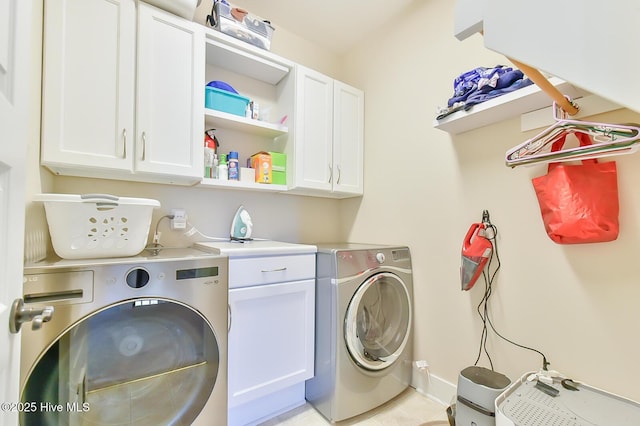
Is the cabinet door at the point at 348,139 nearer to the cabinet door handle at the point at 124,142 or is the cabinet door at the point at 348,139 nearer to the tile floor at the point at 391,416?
the cabinet door handle at the point at 124,142

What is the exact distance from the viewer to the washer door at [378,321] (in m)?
1.62

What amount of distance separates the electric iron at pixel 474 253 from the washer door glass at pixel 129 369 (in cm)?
136

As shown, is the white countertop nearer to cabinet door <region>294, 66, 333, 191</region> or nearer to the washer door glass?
the washer door glass

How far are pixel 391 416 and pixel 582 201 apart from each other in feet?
4.94

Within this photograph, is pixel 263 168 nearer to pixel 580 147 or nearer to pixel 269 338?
pixel 269 338

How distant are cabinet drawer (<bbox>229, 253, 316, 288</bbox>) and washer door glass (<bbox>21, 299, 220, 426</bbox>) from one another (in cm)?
27

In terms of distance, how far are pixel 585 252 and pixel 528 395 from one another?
0.69 metres

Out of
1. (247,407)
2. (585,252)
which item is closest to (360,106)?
(585,252)

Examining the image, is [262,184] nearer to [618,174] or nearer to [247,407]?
[247,407]

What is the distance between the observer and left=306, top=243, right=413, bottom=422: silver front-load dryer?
158 centimetres

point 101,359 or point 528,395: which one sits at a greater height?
point 101,359

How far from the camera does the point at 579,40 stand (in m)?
0.46

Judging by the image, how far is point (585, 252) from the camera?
1282 mm

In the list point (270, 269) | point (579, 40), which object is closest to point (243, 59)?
point (270, 269)
